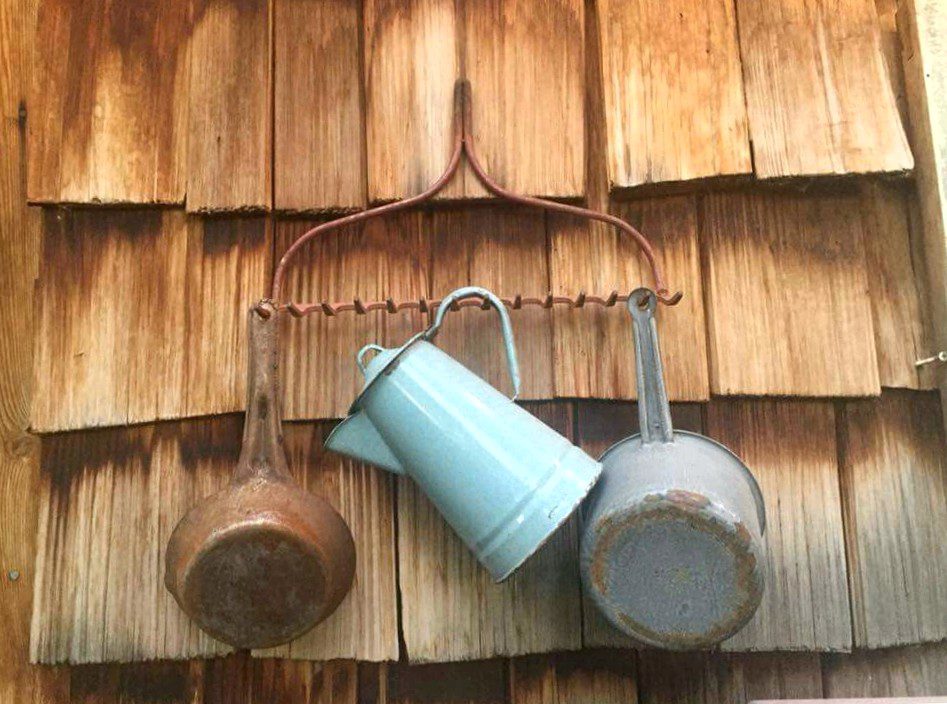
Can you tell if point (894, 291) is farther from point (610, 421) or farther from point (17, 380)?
point (17, 380)

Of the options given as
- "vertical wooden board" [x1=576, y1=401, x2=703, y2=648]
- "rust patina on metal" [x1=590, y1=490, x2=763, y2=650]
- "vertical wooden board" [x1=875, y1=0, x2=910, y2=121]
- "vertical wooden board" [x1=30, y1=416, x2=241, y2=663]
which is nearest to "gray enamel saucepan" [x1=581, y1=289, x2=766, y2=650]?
"rust patina on metal" [x1=590, y1=490, x2=763, y2=650]

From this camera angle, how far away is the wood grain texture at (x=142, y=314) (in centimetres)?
88

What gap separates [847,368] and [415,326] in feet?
1.62

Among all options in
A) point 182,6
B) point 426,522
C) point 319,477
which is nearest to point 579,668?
point 426,522

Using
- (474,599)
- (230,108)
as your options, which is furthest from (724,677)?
(230,108)

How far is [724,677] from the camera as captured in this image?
89 centimetres

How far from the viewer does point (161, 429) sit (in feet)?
2.95

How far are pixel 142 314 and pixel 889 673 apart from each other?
941mm

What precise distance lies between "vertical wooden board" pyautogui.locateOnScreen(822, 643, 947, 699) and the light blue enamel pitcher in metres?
0.40

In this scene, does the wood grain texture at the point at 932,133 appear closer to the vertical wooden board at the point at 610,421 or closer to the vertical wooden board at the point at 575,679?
the vertical wooden board at the point at 610,421

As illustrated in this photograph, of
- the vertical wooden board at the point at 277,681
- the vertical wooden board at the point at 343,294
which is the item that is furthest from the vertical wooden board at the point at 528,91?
the vertical wooden board at the point at 277,681

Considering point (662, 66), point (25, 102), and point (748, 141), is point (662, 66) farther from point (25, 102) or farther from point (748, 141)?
point (25, 102)

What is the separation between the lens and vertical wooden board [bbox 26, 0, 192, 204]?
91 centimetres

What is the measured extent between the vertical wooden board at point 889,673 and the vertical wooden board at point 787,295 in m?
0.30
